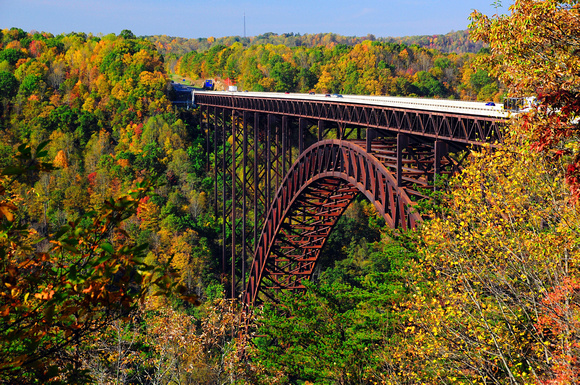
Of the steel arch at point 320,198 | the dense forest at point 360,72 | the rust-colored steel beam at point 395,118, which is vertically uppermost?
the dense forest at point 360,72

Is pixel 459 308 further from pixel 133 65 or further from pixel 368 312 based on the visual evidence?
pixel 133 65

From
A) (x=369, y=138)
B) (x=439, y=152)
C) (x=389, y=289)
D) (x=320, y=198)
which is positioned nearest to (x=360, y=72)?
(x=320, y=198)

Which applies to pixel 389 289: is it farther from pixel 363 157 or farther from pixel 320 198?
pixel 320 198

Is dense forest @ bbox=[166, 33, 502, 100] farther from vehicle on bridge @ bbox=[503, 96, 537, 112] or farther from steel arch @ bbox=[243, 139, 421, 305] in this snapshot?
vehicle on bridge @ bbox=[503, 96, 537, 112]

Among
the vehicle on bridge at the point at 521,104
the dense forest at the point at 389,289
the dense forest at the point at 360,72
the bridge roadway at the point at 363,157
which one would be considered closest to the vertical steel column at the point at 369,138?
the bridge roadway at the point at 363,157

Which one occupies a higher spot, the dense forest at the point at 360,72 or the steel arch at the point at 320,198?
the dense forest at the point at 360,72

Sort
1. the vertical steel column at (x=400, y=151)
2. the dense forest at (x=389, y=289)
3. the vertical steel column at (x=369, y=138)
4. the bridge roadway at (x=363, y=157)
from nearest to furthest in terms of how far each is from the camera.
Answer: the dense forest at (x=389, y=289) < the bridge roadway at (x=363, y=157) < the vertical steel column at (x=400, y=151) < the vertical steel column at (x=369, y=138)

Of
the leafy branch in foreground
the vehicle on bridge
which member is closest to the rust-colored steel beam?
the vehicle on bridge

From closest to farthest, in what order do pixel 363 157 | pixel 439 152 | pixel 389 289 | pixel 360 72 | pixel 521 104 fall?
pixel 521 104 → pixel 389 289 → pixel 439 152 → pixel 363 157 → pixel 360 72

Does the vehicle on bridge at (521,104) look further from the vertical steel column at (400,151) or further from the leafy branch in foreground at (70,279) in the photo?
the leafy branch in foreground at (70,279)
